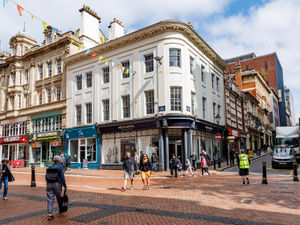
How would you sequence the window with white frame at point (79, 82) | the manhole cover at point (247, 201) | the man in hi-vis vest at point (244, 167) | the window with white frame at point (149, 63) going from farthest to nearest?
the window with white frame at point (79, 82) → the window with white frame at point (149, 63) → the man in hi-vis vest at point (244, 167) → the manhole cover at point (247, 201)

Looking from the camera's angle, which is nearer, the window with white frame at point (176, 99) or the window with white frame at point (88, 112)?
the window with white frame at point (176, 99)

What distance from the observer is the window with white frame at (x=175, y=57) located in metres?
21.4

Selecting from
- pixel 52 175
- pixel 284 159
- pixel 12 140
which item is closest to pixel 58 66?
pixel 12 140

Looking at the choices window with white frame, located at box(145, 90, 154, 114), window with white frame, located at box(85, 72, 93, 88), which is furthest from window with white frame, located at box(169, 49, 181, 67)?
window with white frame, located at box(85, 72, 93, 88)

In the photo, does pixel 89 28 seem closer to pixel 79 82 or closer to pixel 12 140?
pixel 79 82

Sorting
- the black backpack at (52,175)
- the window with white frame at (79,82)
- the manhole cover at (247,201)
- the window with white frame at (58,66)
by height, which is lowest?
the manhole cover at (247,201)

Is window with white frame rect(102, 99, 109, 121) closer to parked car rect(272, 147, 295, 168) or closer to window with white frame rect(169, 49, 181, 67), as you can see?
window with white frame rect(169, 49, 181, 67)

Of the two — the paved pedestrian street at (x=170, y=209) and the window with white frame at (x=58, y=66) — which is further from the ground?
the window with white frame at (x=58, y=66)

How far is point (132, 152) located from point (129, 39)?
33.1 feet

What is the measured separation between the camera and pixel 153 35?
71.7ft

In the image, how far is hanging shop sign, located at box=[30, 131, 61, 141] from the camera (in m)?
27.9

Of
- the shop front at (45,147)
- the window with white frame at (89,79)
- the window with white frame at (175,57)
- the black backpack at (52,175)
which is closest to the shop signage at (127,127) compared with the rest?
the window with white frame at (175,57)

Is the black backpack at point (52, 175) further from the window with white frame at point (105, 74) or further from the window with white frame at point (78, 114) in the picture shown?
the window with white frame at point (78, 114)

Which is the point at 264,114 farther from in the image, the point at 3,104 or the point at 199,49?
the point at 3,104
